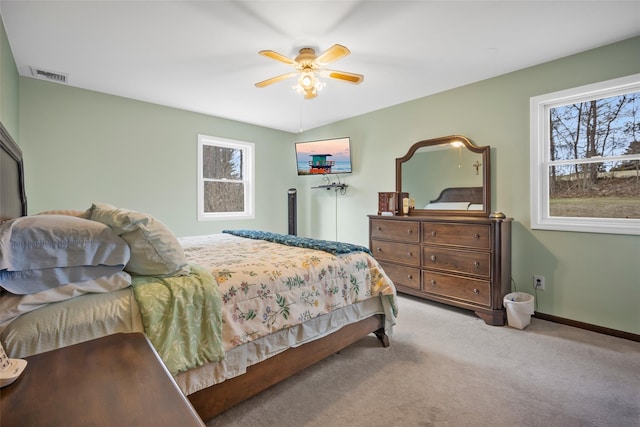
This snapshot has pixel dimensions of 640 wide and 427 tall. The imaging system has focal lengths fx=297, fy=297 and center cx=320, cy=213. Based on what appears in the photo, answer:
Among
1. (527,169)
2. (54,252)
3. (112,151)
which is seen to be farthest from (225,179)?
(527,169)

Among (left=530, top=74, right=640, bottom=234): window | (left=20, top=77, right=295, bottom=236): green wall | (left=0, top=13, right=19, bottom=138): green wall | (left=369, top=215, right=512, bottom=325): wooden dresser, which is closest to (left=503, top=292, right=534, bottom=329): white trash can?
(left=369, top=215, right=512, bottom=325): wooden dresser

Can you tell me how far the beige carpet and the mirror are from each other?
143 centimetres

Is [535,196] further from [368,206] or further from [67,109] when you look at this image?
[67,109]

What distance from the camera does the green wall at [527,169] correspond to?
2527 mm

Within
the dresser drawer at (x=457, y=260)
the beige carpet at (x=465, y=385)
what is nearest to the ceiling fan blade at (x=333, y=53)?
the dresser drawer at (x=457, y=260)

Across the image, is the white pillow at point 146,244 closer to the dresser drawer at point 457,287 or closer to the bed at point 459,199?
the dresser drawer at point 457,287

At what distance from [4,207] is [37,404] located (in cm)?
190

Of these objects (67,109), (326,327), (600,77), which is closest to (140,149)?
(67,109)

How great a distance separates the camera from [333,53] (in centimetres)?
222

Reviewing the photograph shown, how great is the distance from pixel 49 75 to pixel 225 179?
2245 mm

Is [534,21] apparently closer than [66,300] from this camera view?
No

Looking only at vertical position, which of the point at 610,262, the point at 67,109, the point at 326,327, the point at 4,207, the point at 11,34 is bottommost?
the point at 326,327

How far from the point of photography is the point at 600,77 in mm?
2609

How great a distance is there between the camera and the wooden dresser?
283cm
